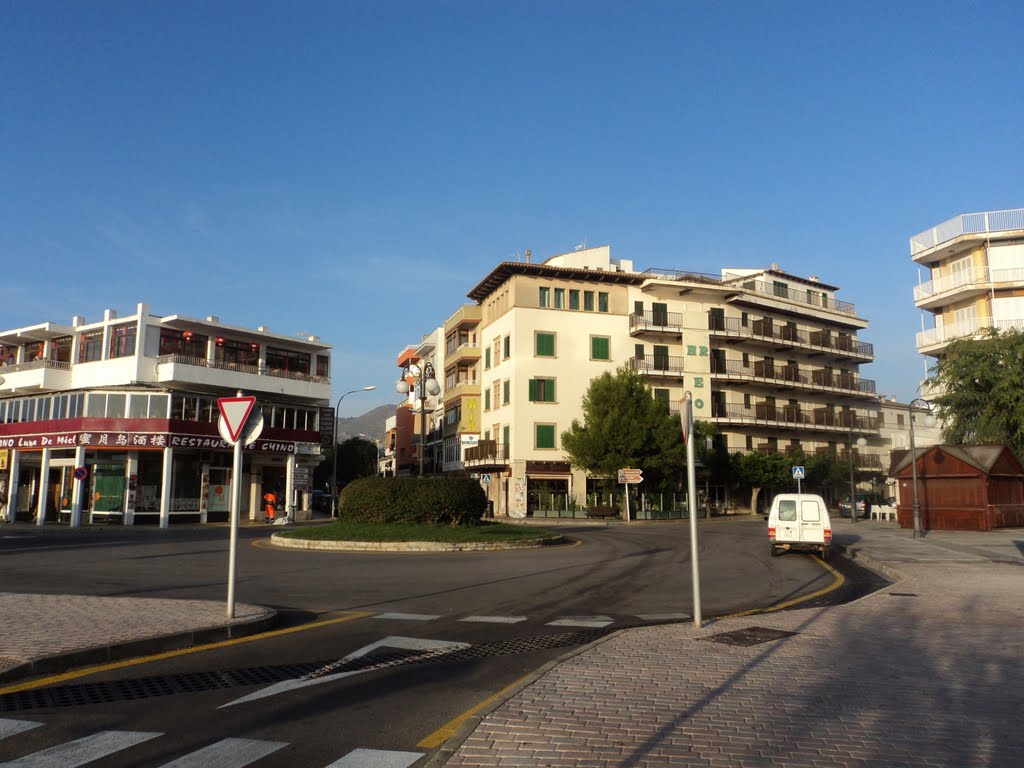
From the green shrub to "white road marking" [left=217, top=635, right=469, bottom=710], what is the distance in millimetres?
16708

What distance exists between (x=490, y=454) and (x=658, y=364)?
13760mm

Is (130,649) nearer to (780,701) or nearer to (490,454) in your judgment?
(780,701)

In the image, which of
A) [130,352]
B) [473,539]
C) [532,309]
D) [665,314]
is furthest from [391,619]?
[665,314]

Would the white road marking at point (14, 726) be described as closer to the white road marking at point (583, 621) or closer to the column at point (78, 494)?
the white road marking at point (583, 621)

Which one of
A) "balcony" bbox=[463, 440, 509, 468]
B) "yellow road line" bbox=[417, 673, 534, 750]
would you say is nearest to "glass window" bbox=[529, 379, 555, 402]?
"balcony" bbox=[463, 440, 509, 468]

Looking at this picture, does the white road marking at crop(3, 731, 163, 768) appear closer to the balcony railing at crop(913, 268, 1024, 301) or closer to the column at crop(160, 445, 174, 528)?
the column at crop(160, 445, 174, 528)

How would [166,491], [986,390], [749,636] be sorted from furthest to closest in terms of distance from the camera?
1. [166,491]
2. [986,390]
3. [749,636]

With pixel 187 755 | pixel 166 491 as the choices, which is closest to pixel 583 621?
pixel 187 755

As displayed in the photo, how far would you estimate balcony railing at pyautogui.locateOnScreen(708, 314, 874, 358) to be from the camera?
6000 centimetres

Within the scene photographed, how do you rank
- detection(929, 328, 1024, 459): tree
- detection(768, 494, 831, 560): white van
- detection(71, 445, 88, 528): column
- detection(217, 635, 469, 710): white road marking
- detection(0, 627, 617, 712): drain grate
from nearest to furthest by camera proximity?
detection(0, 627, 617, 712): drain grate → detection(217, 635, 469, 710): white road marking → detection(768, 494, 831, 560): white van → detection(929, 328, 1024, 459): tree → detection(71, 445, 88, 528): column

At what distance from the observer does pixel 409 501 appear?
83.3 feet

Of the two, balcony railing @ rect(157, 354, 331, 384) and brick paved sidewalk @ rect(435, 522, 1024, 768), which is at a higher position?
balcony railing @ rect(157, 354, 331, 384)

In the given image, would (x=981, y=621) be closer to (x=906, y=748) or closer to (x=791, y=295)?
(x=906, y=748)

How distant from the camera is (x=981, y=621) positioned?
9969 millimetres
